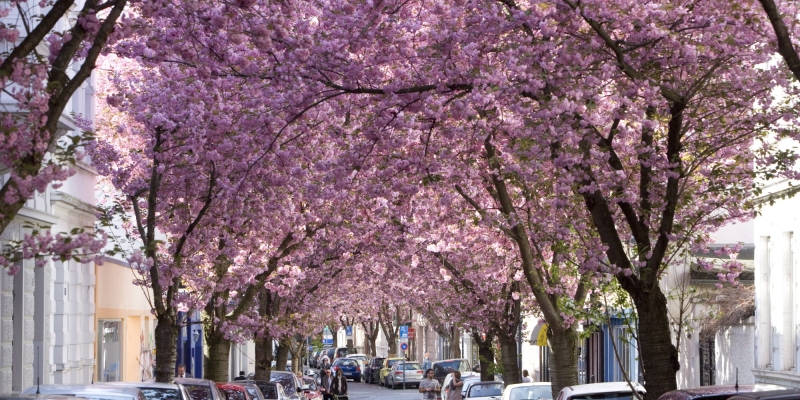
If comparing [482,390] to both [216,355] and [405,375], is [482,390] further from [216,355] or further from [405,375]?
[405,375]

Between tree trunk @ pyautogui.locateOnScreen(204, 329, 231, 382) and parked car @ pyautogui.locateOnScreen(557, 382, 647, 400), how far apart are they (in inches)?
503

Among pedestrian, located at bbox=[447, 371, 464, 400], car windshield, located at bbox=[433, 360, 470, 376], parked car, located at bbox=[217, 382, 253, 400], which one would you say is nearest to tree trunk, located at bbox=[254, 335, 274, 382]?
pedestrian, located at bbox=[447, 371, 464, 400]

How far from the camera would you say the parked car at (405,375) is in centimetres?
6309

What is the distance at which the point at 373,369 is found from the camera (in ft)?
240

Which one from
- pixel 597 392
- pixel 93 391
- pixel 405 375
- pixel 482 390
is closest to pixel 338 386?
pixel 482 390

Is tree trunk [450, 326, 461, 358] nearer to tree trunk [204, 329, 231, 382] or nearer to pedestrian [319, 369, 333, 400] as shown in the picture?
pedestrian [319, 369, 333, 400]

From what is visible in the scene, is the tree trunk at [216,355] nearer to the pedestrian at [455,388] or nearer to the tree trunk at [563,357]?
the pedestrian at [455,388]

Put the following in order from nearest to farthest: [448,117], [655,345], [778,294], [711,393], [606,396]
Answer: [711,393]
[655,345]
[606,396]
[448,117]
[778,294]

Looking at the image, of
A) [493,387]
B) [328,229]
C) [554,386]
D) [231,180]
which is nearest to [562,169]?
[231,180]

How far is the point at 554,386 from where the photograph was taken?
22.4 meters

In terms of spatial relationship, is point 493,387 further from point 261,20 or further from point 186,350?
point 261,20

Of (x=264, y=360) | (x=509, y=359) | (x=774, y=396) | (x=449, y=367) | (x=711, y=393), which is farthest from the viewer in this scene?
(x=449, y=367)

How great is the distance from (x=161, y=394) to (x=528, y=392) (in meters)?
9.64

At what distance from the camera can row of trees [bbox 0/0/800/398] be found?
39.1ft
